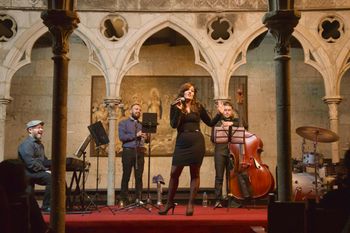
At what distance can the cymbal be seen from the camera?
28.9ft

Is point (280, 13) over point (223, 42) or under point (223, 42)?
under

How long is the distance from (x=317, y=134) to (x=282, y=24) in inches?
123

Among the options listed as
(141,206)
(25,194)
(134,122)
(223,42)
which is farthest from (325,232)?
(223,42)

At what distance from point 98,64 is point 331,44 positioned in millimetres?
5051

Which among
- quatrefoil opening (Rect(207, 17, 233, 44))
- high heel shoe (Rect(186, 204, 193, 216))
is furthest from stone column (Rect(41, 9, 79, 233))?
quatrefoil opening (Rect(207, 17, 233, 44))

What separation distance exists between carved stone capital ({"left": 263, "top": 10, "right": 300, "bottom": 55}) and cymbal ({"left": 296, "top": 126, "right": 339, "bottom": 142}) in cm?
272

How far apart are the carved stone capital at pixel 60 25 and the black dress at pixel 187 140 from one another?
180cm

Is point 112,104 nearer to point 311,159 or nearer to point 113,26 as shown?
point 113,26

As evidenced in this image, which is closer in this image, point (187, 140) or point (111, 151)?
point (187, 140)

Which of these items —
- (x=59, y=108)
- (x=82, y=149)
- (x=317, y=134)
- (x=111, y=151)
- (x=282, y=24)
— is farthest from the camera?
(x=111, y=151)

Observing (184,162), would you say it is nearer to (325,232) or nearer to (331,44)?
(325,232)

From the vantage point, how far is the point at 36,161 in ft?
28.1

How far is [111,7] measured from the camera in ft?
36.6

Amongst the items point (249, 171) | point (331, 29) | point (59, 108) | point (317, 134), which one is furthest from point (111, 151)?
point (331, 29)
